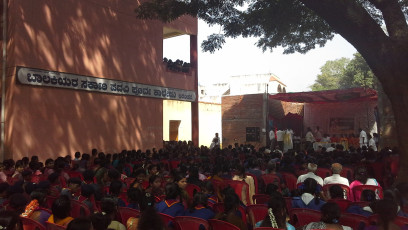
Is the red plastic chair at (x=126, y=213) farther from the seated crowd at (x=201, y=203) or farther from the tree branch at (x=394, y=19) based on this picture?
the tree branch at (x=394, y=19)

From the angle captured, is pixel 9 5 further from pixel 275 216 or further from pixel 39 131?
pixel 275 216

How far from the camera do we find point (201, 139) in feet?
88.5

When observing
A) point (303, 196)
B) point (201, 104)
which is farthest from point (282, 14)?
point (201, 104)

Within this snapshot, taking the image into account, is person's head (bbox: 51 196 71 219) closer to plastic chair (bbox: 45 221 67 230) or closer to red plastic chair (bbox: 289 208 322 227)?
plastic chair (bbox: 45 221 67 230)

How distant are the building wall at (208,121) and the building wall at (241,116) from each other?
2.81 meters

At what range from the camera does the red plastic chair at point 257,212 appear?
14.2 ft

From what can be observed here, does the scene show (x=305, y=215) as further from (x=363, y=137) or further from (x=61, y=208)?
(x=363, y=137)

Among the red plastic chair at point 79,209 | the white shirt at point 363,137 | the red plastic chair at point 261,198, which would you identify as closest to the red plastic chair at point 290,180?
the red plastic chair at point 261,198

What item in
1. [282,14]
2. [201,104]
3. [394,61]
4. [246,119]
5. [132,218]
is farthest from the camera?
[201,104]

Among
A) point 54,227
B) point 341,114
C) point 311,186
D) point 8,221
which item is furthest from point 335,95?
point 8,221

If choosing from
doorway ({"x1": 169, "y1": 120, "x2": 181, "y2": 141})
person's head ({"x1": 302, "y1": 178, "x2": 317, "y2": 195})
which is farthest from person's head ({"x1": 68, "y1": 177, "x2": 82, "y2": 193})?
doorway ({"x1": 169, "y1": 120, "x2": 181, "y2": 141})

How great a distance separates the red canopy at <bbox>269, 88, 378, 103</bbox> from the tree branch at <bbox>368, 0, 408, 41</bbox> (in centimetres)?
1157

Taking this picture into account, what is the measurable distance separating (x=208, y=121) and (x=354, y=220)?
23653 millimetres

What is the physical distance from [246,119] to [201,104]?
4782mm
